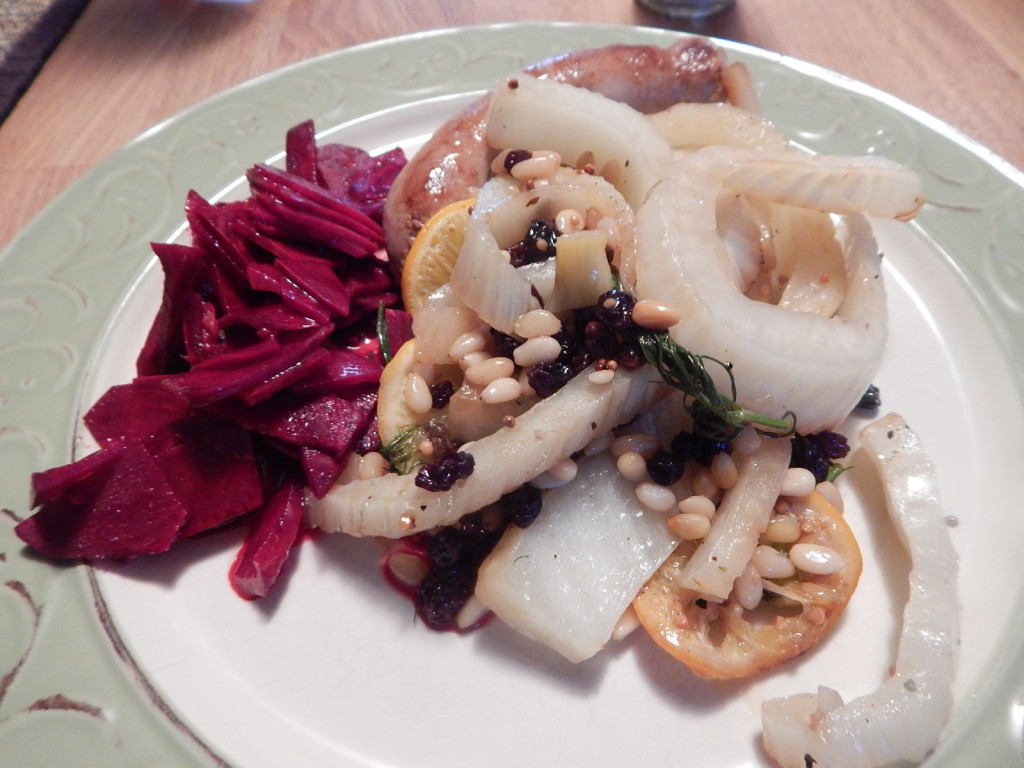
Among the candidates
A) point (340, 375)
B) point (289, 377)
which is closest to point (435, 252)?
point (340, 375)

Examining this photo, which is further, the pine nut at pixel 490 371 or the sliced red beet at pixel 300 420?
the sliced red beet at pixel 300 420

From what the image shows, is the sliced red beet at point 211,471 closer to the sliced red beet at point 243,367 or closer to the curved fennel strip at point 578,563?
the sliced red beet at point 243,367

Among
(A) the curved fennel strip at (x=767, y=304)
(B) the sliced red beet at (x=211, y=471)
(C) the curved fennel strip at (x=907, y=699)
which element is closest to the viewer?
(C) the curved fennel strip at (x=907, y=699)

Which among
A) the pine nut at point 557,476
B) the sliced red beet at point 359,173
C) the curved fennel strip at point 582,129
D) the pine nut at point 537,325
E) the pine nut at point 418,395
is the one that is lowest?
the pine nut at point 557,476

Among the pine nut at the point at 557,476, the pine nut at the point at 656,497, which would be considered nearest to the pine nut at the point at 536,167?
the pine nut at the point at 557,476

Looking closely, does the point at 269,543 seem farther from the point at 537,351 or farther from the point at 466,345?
the point at 537,351

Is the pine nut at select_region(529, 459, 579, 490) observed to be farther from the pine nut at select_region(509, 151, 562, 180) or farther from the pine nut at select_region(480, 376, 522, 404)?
the pine nut at select_region(509, 151, 562, 180)
